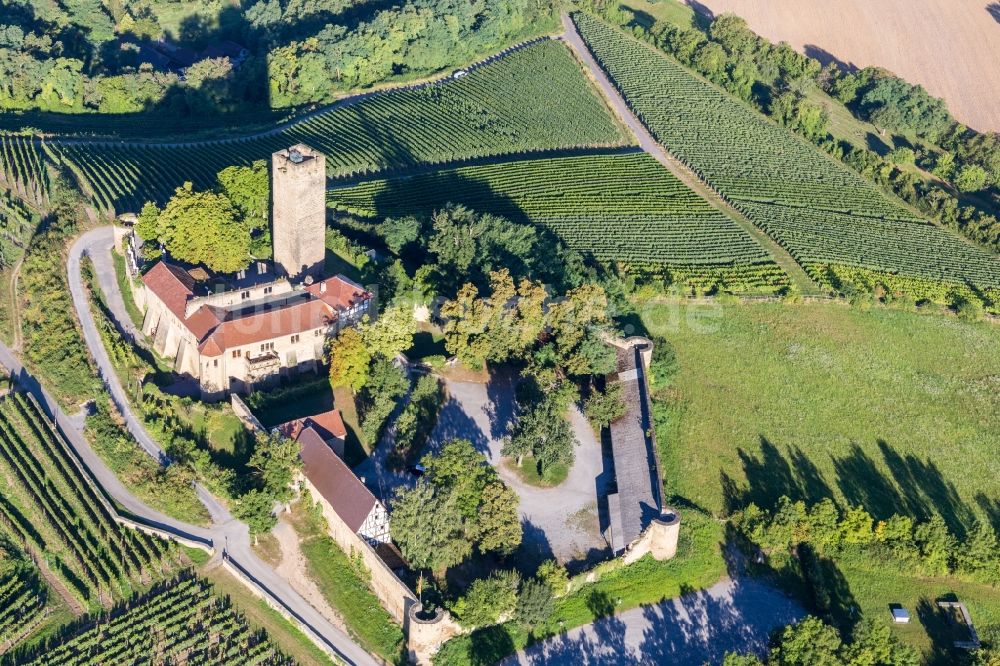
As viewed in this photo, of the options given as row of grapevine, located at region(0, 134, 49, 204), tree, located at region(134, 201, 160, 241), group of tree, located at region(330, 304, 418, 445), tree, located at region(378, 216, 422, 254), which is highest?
row of grapevine, located at region(0, 134, 49, 204)

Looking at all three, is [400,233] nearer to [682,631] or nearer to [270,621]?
[270,621]

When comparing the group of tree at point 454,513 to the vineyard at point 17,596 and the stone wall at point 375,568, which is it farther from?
the vineyard at point 17,596

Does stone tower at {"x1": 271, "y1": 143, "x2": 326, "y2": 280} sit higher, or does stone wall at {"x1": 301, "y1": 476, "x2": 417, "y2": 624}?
stone tower at {"x1": 271, "y1": 143, "x2": 326, "y2": 280}

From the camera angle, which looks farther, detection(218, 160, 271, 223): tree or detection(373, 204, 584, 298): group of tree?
detection(218, 160, 271, 223): tree

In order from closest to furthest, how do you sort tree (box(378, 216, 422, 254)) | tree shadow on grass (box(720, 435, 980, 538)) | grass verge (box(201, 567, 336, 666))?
grass verge (box(201, 567, 336, 666)), tree shadow on grass (box(720, 435, 980, 538)), tree (box(378, 216, 422, 254))

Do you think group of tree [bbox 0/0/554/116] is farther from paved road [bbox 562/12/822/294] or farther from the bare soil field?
the bare soil field

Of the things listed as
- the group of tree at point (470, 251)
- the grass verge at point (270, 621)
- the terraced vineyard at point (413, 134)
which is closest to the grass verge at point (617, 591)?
the grass verge at point (270, 621)

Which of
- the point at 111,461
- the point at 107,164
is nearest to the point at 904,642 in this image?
the point at 111,461

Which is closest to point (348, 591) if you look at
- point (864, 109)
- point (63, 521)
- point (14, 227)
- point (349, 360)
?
point (349, 360)

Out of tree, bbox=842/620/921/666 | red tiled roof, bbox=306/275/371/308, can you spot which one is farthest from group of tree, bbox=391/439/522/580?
tree, bbox=842/620/921/666
